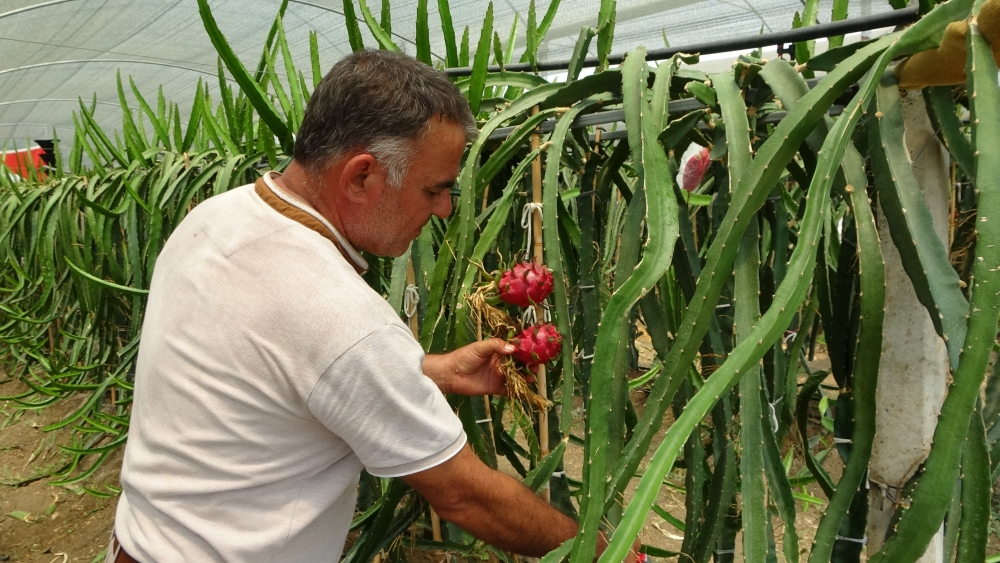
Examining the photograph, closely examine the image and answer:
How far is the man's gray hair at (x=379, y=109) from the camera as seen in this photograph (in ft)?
2.27

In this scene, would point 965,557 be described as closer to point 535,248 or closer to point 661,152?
point 661,152

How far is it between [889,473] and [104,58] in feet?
19.3

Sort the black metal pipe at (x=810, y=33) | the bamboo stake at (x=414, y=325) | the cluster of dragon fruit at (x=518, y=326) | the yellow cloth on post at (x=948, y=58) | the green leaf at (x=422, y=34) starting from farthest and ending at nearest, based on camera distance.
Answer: the bamboo stake at (x=414, y=325)
the green leaf at (x=422, y=34)
the cluster of dragon fruit at (x=518, y=326)
the black metal pipe at (x=810, y=33)
the yellow cloth on post at (x=948, y=58)

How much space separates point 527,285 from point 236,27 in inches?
179

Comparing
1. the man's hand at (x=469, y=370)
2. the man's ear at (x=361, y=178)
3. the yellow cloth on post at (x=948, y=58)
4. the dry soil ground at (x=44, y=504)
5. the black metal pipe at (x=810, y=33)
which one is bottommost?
the dry soil ground at (x=44, y=504)

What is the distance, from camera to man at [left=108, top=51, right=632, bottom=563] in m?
0.64

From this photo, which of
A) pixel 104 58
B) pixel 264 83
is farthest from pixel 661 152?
pixel 104 58

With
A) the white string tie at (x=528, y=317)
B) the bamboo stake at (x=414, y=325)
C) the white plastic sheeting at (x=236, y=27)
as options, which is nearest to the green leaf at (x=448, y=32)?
the bamboo stake at (x=414, y=325)

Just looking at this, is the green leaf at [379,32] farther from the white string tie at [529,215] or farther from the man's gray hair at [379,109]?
the white string tie at [529,215]

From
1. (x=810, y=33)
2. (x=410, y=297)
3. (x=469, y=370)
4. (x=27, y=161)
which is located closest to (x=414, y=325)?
(x=410, y=297)

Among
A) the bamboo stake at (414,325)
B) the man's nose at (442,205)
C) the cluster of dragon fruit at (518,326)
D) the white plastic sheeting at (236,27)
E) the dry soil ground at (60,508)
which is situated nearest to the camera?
the cluster of dragon fruit at (518,326)

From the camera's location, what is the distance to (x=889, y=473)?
0.59 m

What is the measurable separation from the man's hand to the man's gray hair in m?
0.21

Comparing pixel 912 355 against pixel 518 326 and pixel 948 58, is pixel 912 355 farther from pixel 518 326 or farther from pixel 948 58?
pixel 518 326
